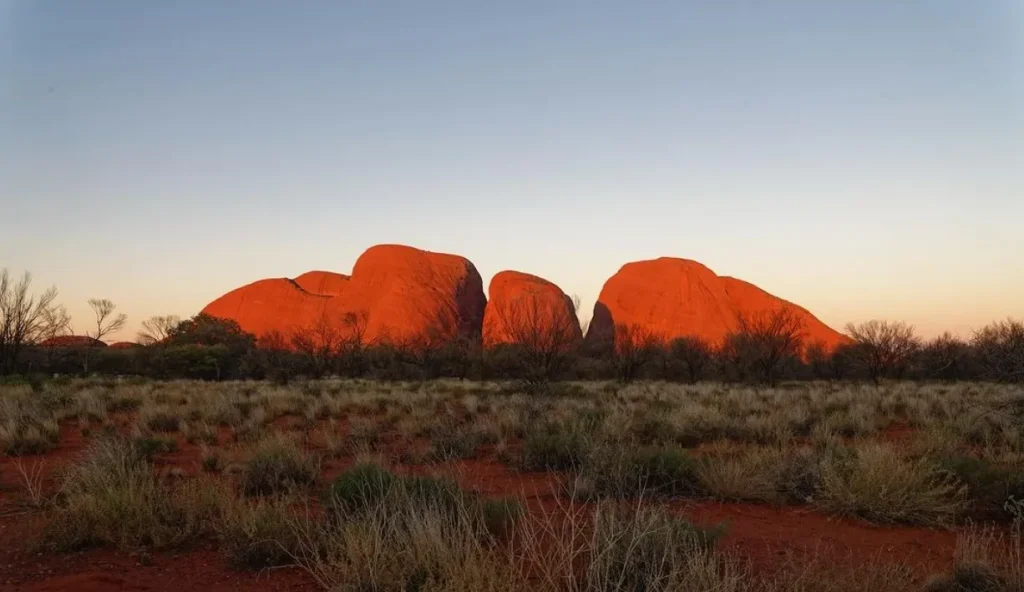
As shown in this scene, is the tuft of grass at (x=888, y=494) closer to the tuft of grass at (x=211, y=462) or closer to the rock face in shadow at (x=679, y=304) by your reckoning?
the tuft of grass at (x=211, y=462)

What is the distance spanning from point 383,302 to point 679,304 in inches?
1236

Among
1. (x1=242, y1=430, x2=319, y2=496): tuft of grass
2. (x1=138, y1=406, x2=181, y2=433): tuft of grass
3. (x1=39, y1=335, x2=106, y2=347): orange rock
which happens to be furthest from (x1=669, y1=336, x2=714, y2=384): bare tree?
(x1=39, y1=335, x2=106, y2=347): orange rock

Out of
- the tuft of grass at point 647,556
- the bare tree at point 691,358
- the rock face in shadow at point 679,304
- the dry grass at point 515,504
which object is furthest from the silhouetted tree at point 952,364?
the tuft of grass at point 647,556

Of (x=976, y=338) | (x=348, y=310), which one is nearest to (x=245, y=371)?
(x=348, y=310)

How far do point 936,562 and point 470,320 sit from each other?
64249 mm

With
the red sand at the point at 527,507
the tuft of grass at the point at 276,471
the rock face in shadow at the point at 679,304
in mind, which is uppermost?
the rock face in shadow at the point at 679,304

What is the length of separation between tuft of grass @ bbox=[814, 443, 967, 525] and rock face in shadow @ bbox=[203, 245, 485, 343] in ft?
165

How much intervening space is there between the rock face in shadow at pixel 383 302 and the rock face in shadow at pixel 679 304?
49.1 ft

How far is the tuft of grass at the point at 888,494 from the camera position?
5.97 metres

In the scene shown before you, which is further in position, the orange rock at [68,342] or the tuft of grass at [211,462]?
the orange rock at [68,342]

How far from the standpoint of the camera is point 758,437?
1095cm

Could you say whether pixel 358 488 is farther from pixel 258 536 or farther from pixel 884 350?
pixel 884 350

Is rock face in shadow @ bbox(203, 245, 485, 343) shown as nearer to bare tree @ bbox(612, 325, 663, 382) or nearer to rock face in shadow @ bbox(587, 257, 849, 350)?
rock face in shadow @ bbox(587, 257, 849, 350)

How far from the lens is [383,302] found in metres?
66.8
